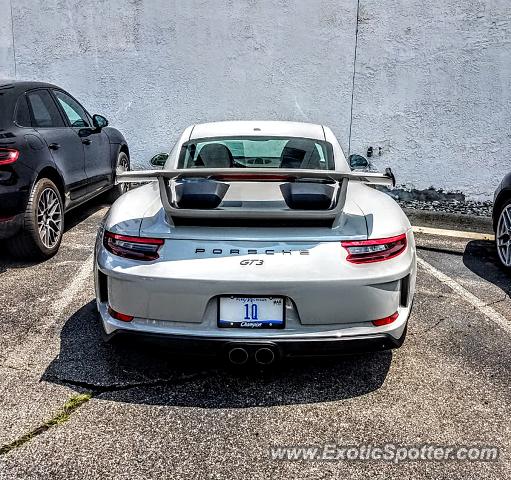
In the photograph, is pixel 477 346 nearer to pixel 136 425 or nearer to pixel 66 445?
pixel 136 425

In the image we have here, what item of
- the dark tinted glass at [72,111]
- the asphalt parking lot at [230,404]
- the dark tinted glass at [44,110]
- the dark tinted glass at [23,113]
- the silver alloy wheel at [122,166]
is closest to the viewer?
the asphalt parking lot at [230,404]

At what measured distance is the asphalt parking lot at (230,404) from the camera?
7.52ft

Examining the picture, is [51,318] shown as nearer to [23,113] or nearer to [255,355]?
[255,355]

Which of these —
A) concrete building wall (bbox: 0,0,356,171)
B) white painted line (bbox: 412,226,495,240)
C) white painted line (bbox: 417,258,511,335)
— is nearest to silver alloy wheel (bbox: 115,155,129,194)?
concrete building wall (bbox: 0,0,356,171)

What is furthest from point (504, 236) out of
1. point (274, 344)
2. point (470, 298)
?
point (274, 344)

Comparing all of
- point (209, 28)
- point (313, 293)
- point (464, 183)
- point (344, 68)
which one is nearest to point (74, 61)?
point (209, 28)

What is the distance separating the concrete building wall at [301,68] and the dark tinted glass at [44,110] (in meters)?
3.08

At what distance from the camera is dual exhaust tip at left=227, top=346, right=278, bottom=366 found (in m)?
2.56

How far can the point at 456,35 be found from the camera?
24.5ft

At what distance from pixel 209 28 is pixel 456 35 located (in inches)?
138

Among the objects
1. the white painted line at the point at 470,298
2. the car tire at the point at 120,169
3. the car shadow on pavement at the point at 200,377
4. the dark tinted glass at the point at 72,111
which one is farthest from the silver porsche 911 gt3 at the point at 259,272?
the car tire at the point at 120,169

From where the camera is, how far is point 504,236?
509cm

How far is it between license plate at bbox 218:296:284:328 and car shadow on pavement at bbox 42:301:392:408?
244 mm

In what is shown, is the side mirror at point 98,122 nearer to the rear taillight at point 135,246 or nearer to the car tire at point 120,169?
the car tire at point 120,169
